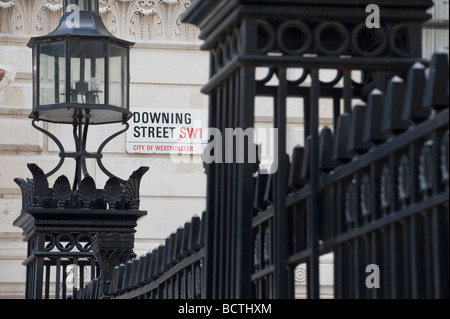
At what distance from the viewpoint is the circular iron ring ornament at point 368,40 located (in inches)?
124

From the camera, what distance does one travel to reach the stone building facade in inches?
593

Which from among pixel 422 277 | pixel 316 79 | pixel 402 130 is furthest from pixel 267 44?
pixel 422 277

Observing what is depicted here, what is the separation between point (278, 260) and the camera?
123 inches

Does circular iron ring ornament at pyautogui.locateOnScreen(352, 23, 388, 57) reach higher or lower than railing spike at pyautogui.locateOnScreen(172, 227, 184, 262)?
higher

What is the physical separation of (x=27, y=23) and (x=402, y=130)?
1289 cm

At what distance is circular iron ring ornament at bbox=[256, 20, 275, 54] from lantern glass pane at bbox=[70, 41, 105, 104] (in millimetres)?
4471

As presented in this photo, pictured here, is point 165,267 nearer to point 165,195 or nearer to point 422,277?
point 422,277

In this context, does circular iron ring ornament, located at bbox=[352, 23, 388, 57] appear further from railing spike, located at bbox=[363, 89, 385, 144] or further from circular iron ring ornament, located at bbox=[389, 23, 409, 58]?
railing spike, located at bbox=[363, 89, 385, 144]

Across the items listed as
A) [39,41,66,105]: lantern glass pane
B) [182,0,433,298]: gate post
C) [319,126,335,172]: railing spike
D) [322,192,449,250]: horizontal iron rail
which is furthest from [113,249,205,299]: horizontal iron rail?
[39,41,66,105]: lantern glass pane

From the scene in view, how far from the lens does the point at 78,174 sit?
7504mm

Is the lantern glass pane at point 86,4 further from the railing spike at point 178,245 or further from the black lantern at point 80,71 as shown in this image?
the railing spike at point 178,245

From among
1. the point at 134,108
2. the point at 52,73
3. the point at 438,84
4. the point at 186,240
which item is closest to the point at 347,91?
the point at 438,84

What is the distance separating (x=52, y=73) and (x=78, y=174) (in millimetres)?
708

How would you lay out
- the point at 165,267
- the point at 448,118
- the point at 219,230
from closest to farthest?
the point at 448,118
the point at 219,230
the point at 165,267
